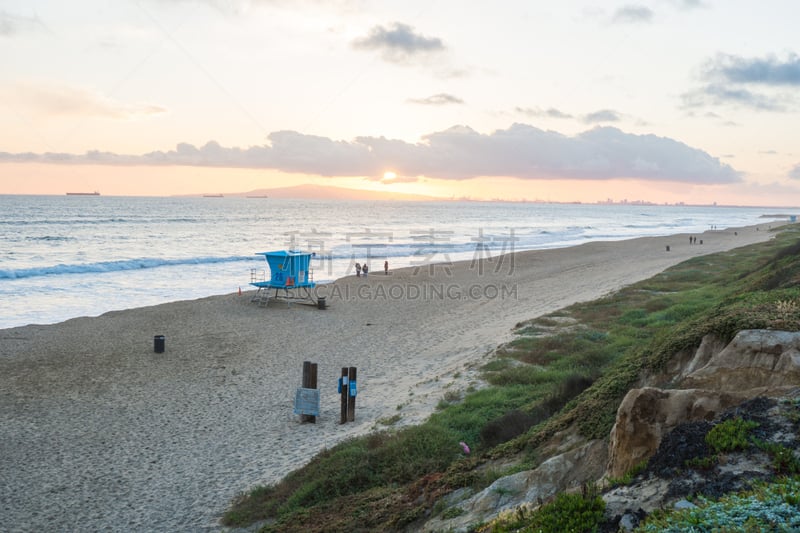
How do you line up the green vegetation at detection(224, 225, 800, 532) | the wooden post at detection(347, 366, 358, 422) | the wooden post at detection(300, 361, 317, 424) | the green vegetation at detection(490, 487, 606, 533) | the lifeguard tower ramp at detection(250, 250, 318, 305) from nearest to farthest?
the green vegetation at detection(490, 487, 606, 533), the green vegetation at detection(224, 225, 800, 532), the wooden post at detection(347, 366, 358, 422), the wooden post at detection(300, 361, 317, 424), the lifeguard tower ramp at detection(250, 250, 318, 305)

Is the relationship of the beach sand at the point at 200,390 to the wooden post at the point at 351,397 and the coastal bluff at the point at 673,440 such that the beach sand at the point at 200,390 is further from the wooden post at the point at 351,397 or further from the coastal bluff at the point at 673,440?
the coastal bluff at the point at 673,440

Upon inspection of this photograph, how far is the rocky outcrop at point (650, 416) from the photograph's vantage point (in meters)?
4.80

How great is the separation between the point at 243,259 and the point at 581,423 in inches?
1742

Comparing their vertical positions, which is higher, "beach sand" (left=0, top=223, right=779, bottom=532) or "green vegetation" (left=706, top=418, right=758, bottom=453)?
"green vegetation" (left=706, top=418, right=758, bottom=453)

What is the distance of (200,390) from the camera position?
1429 cm

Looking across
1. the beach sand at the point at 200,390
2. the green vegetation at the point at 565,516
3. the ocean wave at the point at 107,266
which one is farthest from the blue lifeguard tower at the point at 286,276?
the green vegetation at the point at 565,516

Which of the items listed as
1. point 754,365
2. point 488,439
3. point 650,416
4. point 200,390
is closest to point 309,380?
point 200,390

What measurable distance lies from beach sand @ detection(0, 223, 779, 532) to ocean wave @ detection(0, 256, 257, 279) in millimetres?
17282

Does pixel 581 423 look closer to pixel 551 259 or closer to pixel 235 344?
pixel 235 344

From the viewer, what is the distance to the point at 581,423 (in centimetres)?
643

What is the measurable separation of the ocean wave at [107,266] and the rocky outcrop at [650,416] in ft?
134

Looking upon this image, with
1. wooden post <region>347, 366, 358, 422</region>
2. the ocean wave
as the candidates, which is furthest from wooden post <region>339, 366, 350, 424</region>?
the ocean wave

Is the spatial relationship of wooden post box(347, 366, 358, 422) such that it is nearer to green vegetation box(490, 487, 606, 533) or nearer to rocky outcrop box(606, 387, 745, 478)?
rocky outcrop box(606, 387, 745, 478)

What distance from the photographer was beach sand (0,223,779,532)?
29.2ft
